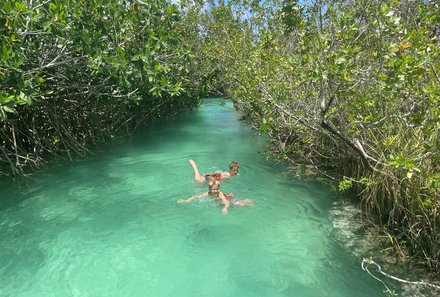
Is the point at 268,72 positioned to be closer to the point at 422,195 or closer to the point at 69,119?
the point at 422,195

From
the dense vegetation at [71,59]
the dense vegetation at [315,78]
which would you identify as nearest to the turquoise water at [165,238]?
the dense vegetation at [315,78]

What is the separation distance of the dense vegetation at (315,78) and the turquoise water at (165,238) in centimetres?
90

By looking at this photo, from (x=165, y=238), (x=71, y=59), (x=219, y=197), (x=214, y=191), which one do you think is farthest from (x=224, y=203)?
(x=71, y=59)

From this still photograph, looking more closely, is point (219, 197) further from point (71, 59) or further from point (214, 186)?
point (71, 59)

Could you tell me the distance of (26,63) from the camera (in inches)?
297

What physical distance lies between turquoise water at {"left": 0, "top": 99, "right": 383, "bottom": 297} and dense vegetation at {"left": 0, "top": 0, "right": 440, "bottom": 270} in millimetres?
897

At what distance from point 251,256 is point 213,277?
2.58ft

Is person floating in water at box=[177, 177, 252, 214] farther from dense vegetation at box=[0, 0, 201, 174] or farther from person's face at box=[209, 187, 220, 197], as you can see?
dense vegetation at box=[0, 0, 201, 174]

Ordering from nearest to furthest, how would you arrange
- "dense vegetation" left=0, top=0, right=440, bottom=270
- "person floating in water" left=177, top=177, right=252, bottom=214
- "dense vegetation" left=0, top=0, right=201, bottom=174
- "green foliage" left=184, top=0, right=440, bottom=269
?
"green foliage" left=184, top=0, right=440, bottom=269, "dense vegetation" left=0, top=0, right=440, bottom=270, "dense vegetation" left=0, top=0, right=201, bottom=174, "person floating in water" left=177, top=177, right=252, bottom=214

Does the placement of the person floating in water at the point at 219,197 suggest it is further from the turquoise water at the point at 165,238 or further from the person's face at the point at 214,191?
the turquoise water at the point at 165,238

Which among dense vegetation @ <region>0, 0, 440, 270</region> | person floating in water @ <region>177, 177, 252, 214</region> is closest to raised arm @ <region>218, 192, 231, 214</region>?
person floating in water @ <region>177, 177, 252, 214</region>

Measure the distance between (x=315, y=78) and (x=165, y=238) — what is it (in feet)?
11.4

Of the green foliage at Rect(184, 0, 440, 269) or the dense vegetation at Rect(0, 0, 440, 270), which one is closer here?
the green foliage at Rect(184, 0, 440, 269)

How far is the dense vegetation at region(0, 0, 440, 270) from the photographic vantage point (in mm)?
4441
